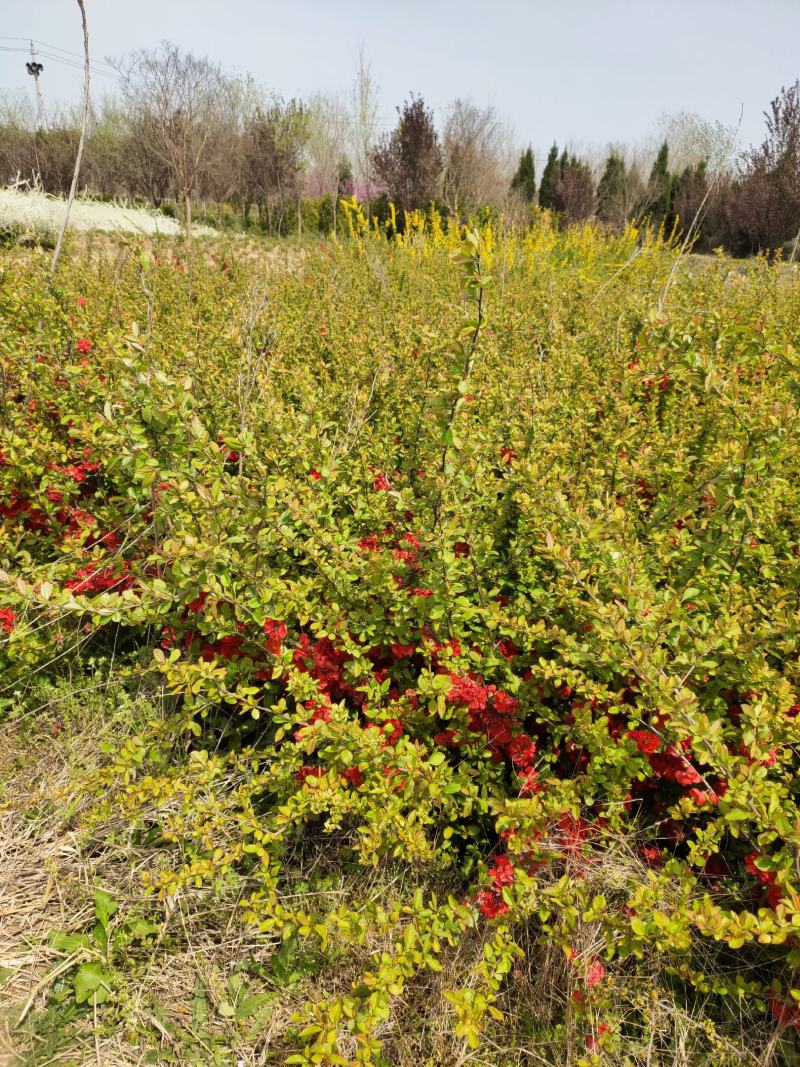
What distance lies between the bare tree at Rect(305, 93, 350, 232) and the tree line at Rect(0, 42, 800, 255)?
0.14 metres

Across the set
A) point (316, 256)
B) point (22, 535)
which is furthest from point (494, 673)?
point (316, 256)

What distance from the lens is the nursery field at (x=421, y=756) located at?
138 centimetres

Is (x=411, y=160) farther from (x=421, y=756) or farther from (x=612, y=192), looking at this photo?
(x=421, y=756)

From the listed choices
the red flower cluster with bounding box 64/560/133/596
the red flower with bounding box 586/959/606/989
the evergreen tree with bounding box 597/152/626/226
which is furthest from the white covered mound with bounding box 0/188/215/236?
the evergreen tree with bounding box 597/152/626/226

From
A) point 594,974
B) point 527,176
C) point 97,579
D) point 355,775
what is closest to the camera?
point 594,974

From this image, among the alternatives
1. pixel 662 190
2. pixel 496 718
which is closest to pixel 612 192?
pixel 662 190

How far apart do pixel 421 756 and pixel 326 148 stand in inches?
1082

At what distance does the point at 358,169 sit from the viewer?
1617cm

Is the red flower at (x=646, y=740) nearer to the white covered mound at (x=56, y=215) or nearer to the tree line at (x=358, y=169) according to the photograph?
the tree line at (x=358, y=169)

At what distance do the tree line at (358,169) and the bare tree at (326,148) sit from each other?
140mm

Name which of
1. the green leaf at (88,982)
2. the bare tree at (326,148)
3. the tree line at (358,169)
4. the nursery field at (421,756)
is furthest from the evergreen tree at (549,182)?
the green leaf at (88,982)

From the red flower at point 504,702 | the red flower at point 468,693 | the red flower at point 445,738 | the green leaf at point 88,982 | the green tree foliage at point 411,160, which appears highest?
the green tree foliage at point 411,160

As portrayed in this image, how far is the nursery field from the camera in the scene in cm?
138

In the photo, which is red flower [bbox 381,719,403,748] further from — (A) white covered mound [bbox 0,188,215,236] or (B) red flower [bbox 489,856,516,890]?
(A) white covered mound [bbox 0,188,215,236]
